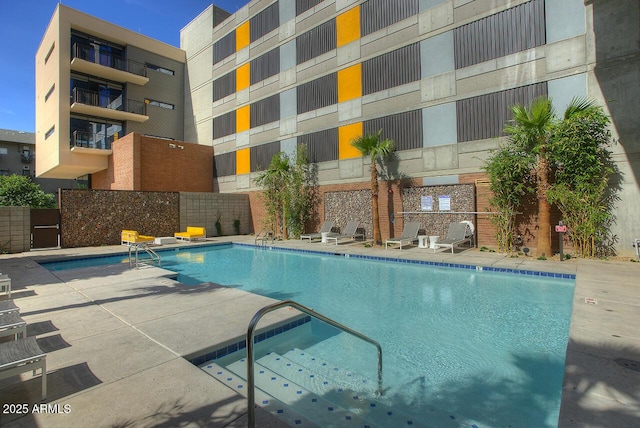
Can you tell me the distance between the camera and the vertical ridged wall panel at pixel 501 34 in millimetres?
10562

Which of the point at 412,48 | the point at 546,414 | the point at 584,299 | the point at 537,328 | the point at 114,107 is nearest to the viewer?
the point at 546,414

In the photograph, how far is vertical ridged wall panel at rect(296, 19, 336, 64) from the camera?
1592cm

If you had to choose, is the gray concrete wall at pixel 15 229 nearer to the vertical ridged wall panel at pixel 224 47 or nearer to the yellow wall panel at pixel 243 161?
the yellow wall panel at pixel 243 161

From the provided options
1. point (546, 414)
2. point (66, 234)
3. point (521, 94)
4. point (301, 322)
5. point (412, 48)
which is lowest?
point (546, 414)

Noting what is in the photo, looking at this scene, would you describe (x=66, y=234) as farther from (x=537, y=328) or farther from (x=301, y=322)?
(x=537, y=328)

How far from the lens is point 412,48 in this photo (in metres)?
13.2

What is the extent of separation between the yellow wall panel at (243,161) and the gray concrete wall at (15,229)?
1004 centimetres

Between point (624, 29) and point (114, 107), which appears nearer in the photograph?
point (624, 29)

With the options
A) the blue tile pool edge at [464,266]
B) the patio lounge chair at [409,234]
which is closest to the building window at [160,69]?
the blue tile pool edge at [464,266]

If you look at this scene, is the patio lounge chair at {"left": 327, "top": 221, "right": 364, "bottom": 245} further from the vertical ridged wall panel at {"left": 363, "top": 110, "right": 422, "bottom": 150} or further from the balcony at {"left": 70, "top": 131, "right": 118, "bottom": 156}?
the balcony at {"left": 70, "top": 131, "right": 118, "bottom": 156}

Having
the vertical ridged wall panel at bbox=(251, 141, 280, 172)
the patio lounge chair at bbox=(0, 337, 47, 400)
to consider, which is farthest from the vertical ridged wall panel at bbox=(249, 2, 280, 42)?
the patio lounge chair at bbox=(0, 337, 47, 400)

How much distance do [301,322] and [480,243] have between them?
352 inches

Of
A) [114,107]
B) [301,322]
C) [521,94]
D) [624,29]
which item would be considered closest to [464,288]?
[301,322]

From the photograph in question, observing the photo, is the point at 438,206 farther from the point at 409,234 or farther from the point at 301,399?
the point at 301,399
